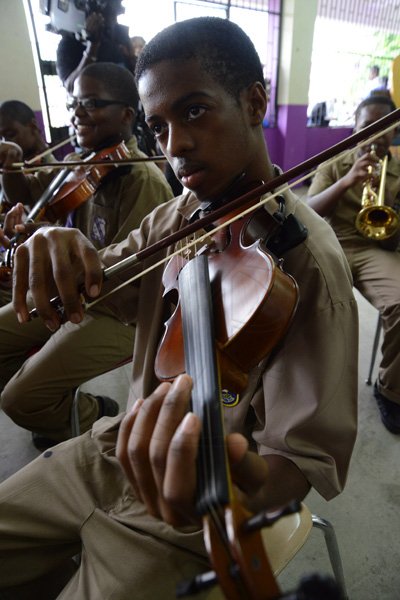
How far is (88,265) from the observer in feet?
2.59

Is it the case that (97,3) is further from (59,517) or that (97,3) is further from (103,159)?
(59,517)

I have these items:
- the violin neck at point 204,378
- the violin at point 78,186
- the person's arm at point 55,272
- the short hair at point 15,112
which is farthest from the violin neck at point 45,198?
the violin neck at point 204,378

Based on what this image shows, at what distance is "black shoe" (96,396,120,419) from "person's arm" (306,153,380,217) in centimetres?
146

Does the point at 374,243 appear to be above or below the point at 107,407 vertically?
above

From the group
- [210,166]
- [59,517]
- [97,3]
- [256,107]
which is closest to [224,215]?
[210,166]

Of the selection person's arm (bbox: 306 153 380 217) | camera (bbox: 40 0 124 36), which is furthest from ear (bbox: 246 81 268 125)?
camera (bbox: 40 0 124 36)

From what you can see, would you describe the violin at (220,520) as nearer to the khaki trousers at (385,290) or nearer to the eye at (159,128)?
the eye at (159,128)

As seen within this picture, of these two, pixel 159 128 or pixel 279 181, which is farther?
pixel 159 128

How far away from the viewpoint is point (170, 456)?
40 cm

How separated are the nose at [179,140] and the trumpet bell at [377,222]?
151 centimetres

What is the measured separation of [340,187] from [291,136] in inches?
184

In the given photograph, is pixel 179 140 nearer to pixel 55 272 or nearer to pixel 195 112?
pixel 195 112

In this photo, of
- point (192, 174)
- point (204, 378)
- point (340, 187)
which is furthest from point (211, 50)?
point (340, 187)

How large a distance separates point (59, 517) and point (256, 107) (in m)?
0.98
